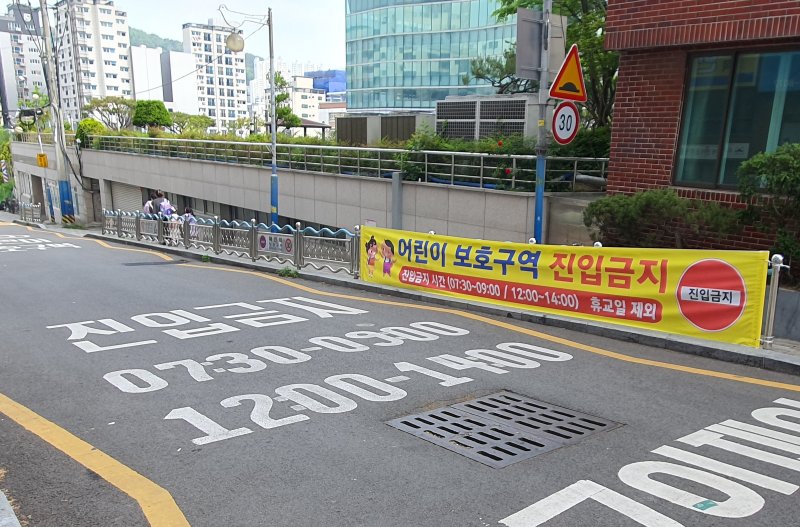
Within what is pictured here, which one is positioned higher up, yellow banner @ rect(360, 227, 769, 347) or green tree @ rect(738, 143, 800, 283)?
green tree @ rect(738, 143, 800, 283)

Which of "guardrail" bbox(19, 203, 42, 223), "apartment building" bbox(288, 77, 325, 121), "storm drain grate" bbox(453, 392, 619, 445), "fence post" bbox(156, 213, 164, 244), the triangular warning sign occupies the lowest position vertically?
"guardrail" bbox(19, 203, 42, 223)

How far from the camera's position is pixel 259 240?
15.6 metres

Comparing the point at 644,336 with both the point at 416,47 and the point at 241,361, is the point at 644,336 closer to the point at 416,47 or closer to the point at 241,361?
the point at 241,361

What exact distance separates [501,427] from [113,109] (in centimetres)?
Answer: 8347

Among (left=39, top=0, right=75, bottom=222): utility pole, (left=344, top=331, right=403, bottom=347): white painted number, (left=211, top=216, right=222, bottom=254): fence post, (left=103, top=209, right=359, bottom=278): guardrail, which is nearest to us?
(left=344, top=331, right=403, bottom=347): white painted number

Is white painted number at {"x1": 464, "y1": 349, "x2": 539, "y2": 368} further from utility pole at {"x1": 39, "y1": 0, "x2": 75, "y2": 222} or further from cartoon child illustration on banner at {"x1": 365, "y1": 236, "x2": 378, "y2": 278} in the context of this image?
utility pole at {"x1": 39, "y1": 0, "x2": 75, "y2": 222}

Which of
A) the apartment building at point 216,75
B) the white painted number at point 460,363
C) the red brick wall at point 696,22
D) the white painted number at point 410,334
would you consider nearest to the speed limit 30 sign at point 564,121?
the red brick wall at point 696,22

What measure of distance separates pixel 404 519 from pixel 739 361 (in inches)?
193

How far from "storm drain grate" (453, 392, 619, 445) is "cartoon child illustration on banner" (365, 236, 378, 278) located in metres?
6.21

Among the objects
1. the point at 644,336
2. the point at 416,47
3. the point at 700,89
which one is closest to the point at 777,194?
the point at 644,336

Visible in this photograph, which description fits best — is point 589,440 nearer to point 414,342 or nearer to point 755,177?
point 414,342

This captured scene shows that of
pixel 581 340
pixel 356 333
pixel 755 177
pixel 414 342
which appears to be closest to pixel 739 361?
pixel 581 340

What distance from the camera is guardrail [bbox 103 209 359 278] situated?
12969mm

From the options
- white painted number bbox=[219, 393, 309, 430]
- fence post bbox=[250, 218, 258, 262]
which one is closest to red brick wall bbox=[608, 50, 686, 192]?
white painted number bbox=[219, 393, 309, 430]
